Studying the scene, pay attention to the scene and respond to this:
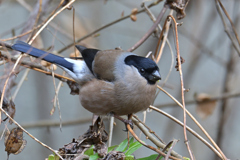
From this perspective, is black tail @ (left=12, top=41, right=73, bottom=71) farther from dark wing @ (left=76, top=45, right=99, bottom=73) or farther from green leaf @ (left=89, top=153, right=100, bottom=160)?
green leaf @ (left=89, top=153, right=100, bottom=160)

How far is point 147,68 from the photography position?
6.71ft

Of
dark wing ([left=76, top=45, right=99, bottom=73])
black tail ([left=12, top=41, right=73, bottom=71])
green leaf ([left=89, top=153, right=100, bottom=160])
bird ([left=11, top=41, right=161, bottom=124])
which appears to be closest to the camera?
green leaf ([left=89, top=153, right=100, bottom=160])

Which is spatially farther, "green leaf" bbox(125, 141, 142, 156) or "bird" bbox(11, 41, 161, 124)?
"bird" bbox(11, 41, 161, 124)

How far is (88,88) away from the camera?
2215 mm

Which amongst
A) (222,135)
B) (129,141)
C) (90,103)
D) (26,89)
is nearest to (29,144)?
(26,89)

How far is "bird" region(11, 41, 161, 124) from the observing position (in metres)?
2.05

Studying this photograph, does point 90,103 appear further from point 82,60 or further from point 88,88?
point 82,60

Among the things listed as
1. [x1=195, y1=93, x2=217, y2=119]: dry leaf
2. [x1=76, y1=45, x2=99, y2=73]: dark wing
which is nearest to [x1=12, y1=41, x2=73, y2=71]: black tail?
[x1=76, y1=45, x2=99, y2=73]: dark wing

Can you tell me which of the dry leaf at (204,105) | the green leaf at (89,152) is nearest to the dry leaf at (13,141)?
the green leaf at (89,152)

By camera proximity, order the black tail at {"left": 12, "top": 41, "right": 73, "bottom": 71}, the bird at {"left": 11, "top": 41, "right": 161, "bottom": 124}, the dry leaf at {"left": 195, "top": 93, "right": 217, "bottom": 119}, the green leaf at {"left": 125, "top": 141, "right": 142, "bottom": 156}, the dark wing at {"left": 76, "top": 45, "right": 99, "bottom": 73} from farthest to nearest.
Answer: the dry leaf at {"left": 195, "top": 93, "right": 217, "bottom": 119} < the dark wing at {"left": 76, "top": 45, "right": 99, "bottom": 73} < the bird at {"left": 11, "top": 41, "right": 161, "bottom": 124} < the black tail at {"left": 12, "top": 41, "right": 73, "bottom": 71} < the green leaf at {"left": 125, "top": 141, "right": 142, "bottom": 156}

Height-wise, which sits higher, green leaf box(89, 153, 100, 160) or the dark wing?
the dark wing

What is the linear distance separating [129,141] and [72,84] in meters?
0.89

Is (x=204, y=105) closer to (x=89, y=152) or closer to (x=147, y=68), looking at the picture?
(x=147, y=68)

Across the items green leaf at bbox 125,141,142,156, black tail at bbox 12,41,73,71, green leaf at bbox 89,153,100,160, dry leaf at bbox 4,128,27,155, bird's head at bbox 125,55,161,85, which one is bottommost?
green leaf at bbox 89,153,100,160
